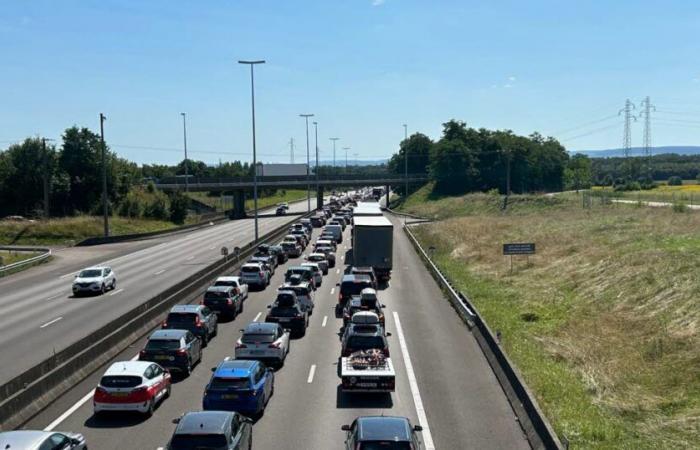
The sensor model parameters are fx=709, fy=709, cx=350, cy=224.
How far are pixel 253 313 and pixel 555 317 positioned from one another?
45.0ft

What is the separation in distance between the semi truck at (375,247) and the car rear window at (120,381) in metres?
25.9

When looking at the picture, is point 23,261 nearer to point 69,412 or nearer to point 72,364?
point 72,364

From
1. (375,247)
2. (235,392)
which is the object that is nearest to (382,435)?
(235,392)

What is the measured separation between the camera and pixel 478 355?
25.0 metres

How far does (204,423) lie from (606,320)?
19.3 m

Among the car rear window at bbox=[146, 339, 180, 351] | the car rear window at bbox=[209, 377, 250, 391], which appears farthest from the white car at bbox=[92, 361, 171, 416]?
the car rear window at bbox=[146, 339, 180, 351]

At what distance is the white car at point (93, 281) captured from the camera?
3934 centimetres

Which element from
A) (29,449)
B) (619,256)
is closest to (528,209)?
(619,256)

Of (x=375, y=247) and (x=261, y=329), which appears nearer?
(x=261, y=329)

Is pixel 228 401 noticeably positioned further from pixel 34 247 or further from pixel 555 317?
pixel 34 247

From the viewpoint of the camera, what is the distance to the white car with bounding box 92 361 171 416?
17562 mm

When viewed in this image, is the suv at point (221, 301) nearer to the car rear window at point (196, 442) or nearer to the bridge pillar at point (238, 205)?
the car rear window at point (196, 442)

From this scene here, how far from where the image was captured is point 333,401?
64.2ft

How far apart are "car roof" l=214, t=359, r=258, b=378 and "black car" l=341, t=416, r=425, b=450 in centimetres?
455
